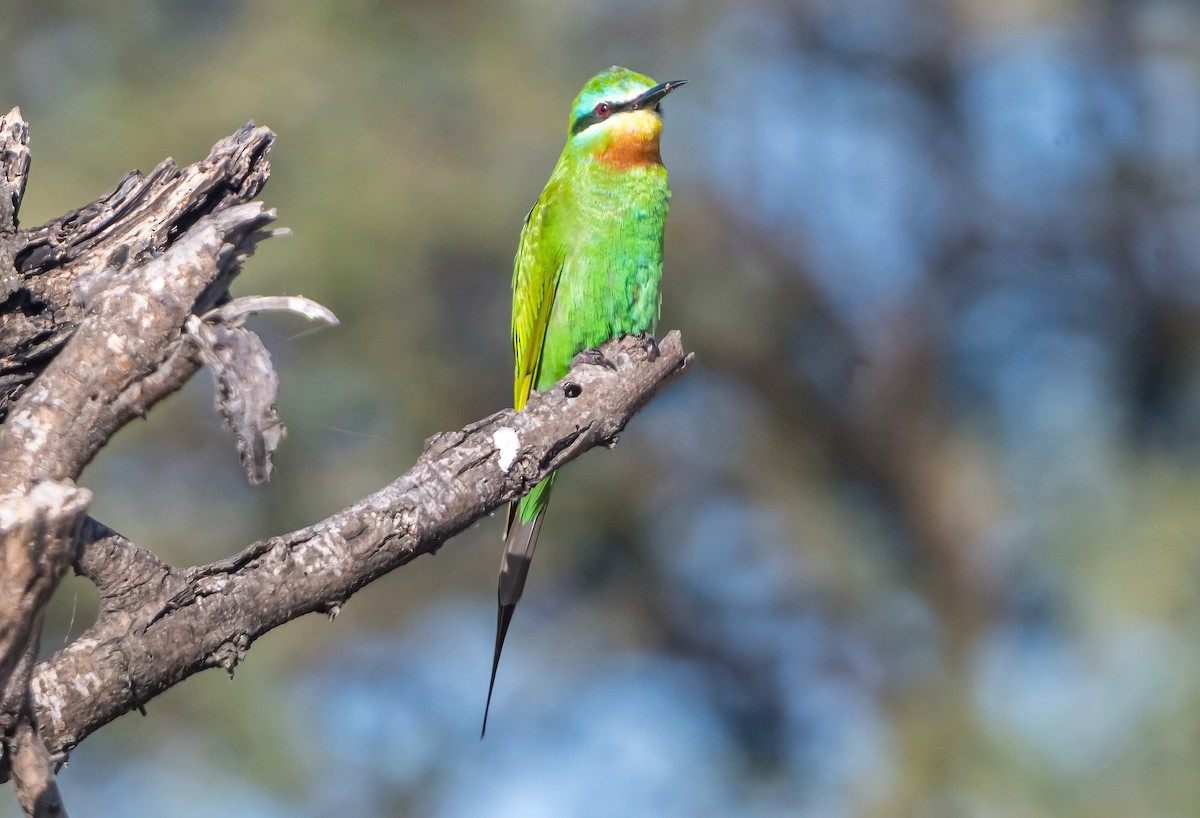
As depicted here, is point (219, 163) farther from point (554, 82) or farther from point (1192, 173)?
point (1192, 173)

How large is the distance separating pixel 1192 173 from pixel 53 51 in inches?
254

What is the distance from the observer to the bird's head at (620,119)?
3.96 m

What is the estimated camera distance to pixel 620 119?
4020mm

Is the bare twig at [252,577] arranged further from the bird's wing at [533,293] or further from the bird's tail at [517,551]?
the bird's wing at [533,293]

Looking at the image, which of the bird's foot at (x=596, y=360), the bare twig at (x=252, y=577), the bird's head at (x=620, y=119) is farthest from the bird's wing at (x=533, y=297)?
the bare twig at (x=252, y=577)

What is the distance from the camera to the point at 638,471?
26.3 ft

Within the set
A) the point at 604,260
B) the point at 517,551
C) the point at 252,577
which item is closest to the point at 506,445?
the point at 252,577

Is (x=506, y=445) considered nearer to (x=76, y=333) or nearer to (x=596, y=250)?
(x=76, y=333)

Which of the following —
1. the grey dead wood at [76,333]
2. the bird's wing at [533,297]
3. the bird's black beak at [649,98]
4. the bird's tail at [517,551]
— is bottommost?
the bird's tail at [517,551]

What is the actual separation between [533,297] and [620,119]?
23.1 inches

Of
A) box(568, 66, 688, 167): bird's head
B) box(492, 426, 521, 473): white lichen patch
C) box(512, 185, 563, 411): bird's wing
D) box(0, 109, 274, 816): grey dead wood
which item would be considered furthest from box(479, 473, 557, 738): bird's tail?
box(568, 66, 688, 167): bird's head

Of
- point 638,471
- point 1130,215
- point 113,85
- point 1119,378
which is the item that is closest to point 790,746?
point 638,471

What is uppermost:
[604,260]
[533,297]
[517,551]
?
[604,260]

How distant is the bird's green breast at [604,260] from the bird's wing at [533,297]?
2 centimetres
